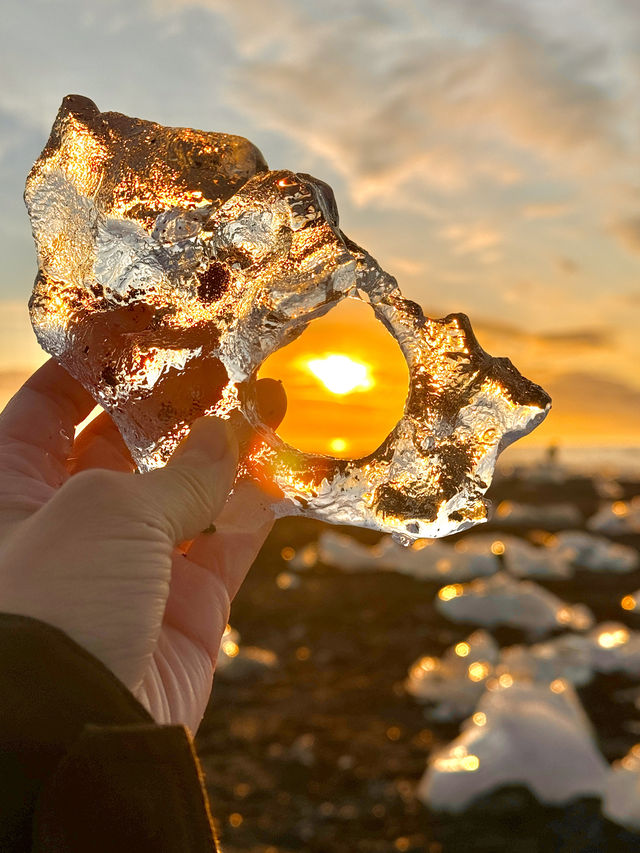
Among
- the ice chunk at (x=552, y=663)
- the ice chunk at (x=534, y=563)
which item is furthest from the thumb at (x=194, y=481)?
the ice chunk at (x=534, y=563)

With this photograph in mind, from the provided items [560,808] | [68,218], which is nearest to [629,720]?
[560,808]

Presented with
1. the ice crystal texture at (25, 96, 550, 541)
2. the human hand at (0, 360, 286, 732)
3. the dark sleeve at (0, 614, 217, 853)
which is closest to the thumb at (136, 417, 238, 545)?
the human hand at (0, 360, 286, 732)

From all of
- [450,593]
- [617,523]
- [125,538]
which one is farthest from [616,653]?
[617,523]

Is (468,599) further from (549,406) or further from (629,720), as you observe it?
(549,406)

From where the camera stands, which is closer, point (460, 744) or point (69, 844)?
point (69, 844)

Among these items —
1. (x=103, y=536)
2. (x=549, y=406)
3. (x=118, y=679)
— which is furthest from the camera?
(x=549, y=406)

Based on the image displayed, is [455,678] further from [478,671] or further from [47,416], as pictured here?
[47,416]

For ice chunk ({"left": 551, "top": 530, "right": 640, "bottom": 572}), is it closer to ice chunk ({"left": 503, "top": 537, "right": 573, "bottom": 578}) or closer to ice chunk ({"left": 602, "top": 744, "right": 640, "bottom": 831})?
ice chunk ({"left": 503, "top": 537, "right": 573, "bottom": 578})
